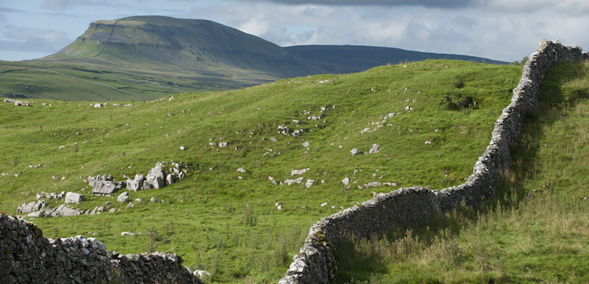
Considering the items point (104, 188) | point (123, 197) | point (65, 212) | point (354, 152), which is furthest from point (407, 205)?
point (104, 188)

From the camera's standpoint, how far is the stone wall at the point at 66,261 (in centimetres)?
878

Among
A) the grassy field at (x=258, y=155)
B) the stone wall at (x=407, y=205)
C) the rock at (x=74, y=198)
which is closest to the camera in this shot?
the stone wall at (x=407, y=205)

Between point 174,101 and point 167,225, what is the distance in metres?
40.9

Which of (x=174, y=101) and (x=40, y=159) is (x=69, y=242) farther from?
(x=174, y=101)

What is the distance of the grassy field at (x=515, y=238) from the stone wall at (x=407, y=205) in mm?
616

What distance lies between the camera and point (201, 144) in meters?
43.7

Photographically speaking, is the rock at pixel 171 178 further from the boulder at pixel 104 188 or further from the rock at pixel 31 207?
the rock at pixel 31 207

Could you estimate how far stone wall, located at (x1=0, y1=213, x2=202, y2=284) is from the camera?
878cm

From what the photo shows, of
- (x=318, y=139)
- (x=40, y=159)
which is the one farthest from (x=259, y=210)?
(x=40, y=159)

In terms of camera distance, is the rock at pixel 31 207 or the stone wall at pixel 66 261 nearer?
the stone wall at pixel 66 261

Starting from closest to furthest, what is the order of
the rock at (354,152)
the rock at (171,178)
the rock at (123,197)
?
the rock at (123,197) < the rock at (354,152) < the rock at (171,178)

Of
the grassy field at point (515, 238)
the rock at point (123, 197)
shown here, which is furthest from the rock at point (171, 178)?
the grassy field at point (515, 238)

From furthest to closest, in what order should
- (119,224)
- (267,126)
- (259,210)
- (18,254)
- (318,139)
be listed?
(267,126), (318,139), (259,210), (119,224), (18,254)

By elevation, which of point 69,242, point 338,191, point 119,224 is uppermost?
point 69,242
